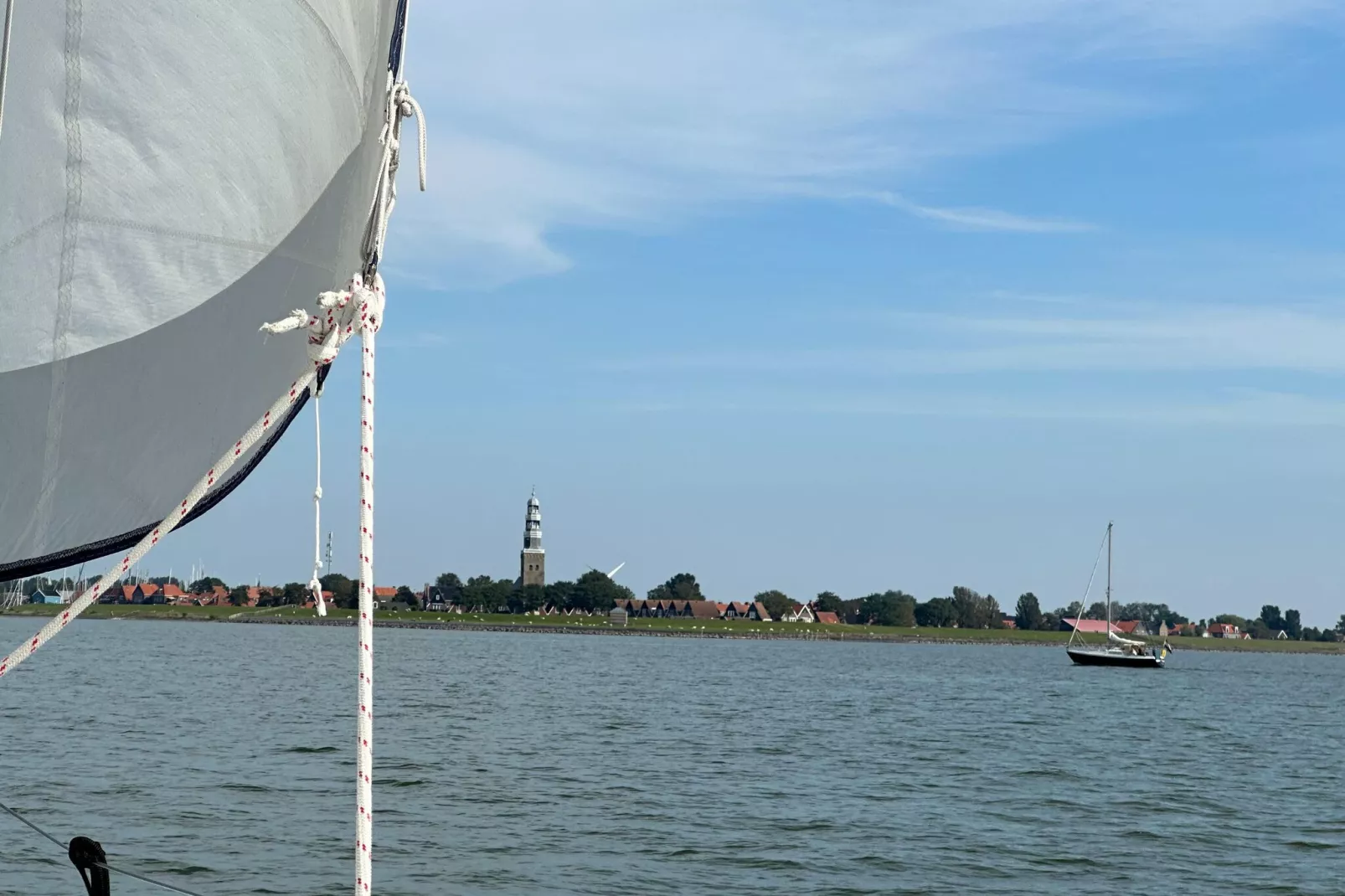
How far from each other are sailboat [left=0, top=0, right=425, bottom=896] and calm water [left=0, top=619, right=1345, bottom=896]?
6.93 m

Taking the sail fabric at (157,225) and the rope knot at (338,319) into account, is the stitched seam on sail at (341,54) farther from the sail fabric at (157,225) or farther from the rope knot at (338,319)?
the rope knot at (338,319)

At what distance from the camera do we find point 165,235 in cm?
495

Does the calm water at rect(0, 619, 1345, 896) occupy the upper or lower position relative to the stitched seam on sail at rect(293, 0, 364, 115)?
lower

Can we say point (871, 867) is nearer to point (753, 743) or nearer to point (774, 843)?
point (774, 843)

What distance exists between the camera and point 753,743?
142 ft

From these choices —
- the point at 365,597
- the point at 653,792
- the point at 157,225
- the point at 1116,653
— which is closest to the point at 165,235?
the point at 157,225

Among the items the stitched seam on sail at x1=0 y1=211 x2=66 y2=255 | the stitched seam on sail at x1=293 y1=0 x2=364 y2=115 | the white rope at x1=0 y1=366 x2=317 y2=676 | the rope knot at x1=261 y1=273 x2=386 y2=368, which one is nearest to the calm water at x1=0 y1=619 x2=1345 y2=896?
the white rope at x1=0 y1=366 x2=317 y2=676

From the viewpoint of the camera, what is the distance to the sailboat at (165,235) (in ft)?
15.3

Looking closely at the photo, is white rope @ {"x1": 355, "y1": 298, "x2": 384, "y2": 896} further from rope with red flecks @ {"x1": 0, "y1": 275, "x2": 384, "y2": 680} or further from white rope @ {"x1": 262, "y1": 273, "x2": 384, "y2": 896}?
rope with red flecks @ {"x1": 0, "y1": 275, "x2": 384, "y2": 680}

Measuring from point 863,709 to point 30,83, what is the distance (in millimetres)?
61742

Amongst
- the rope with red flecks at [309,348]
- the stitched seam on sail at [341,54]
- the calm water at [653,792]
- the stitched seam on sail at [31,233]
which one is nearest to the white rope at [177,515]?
the rope with red flecks at [309,348]

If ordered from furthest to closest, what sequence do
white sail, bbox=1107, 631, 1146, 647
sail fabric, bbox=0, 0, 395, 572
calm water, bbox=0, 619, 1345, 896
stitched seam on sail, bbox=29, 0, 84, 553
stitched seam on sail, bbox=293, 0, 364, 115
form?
1. white sail, bbox=1107, 631, 1146, 647
2. calm water, bbox=0, 619, 1345, 896
3. stitched seam on sail, bbox=29, 0, 84, 553
4. sail fabric, bbox=0, 0, 395, 572
5. stitched seam on sail, bbox=293, 0, 364, 115

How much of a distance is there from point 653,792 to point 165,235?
2699 centimetres

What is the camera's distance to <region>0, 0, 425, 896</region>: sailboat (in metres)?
4.65
